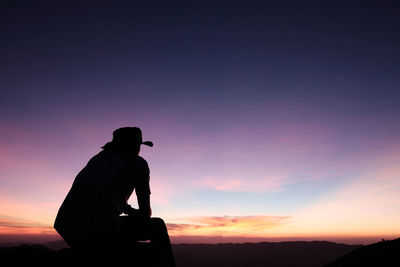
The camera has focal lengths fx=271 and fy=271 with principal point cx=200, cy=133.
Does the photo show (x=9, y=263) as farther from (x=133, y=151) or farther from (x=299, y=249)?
(x=299, y=249)

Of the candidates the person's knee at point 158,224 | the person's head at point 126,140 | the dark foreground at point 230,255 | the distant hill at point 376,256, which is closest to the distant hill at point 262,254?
the dark foreground at point 230,255

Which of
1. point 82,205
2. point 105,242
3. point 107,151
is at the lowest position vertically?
point 105,242

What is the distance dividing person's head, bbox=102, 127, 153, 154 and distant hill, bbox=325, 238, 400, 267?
5.94m

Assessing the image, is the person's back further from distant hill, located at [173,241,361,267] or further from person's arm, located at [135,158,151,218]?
distant hill, located at [173,241,361,267]

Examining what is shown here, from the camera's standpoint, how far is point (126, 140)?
3258 millimetres

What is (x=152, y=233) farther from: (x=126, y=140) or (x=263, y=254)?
(x=263, y=254)

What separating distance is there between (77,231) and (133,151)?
40.6 inches

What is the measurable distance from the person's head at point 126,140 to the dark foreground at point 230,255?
44.1 inches

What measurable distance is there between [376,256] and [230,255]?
392 ft

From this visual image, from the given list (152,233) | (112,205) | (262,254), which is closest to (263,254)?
(262,254)

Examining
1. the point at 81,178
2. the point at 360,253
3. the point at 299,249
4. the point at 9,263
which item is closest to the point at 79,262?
the point at 81,178

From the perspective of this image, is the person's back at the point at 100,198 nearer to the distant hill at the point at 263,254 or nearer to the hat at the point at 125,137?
the hat at the point at 125,137

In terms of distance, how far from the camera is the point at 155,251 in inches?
122

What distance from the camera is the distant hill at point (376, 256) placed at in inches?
234
